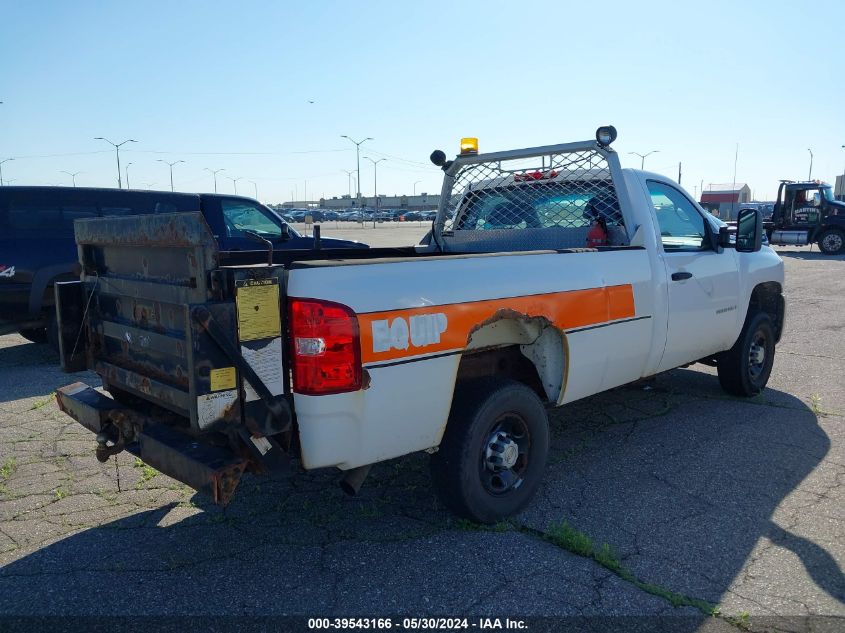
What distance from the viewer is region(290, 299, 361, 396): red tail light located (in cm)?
280

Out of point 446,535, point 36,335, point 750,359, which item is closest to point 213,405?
point 446,535

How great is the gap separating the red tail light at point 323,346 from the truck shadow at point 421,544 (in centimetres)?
99

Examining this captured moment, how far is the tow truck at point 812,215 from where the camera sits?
80.5 ft

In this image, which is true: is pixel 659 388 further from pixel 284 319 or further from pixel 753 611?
pixel 284 319

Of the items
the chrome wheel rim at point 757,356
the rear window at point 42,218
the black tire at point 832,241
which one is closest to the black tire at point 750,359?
the chrome wheel rim at point 757,356

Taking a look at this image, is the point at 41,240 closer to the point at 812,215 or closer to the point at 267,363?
the point at 267,363

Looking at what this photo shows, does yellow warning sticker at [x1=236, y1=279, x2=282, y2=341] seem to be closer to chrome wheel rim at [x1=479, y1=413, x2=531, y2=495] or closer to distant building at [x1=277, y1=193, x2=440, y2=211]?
chrome wheel rim at [x1=479, y1=413, x2=531, y2=495]

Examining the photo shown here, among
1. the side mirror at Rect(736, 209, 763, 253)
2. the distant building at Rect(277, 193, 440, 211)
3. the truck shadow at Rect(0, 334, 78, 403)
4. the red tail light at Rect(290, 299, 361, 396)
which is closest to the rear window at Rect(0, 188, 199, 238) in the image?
the truck shadow at Rect(0, 334, 78, 403)

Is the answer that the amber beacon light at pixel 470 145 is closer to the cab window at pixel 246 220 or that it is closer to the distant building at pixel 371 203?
the cab window at pixel 246 220

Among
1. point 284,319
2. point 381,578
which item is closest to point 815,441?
point 381,578

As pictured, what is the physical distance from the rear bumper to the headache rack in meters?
3.17

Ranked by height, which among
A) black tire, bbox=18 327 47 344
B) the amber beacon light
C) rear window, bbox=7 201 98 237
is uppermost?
the amber beacon light

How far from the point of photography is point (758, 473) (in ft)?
14.6

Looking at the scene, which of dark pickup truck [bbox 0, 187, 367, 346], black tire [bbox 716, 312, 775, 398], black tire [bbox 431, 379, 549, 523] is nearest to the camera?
black tire [bbox 431, 379, 549, 523]
